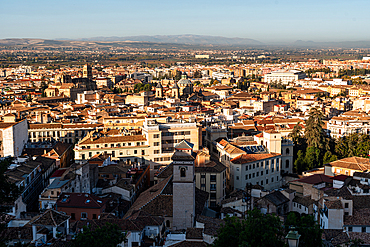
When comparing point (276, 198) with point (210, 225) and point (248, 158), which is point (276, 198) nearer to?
point (248, 158)

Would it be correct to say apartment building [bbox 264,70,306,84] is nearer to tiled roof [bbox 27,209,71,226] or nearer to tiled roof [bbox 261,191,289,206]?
tiled roof [bbox 261,191,289,206]

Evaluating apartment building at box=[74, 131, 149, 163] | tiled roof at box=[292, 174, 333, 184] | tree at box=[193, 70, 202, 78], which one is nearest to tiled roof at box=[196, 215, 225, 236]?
tiled roof at box=[292, 174, 333, 184]

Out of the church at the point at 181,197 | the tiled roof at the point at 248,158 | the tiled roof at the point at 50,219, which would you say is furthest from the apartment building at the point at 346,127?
the tiled roof at the point at 50,219

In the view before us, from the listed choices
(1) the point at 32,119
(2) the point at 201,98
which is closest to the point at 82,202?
(1) the point at 32,119

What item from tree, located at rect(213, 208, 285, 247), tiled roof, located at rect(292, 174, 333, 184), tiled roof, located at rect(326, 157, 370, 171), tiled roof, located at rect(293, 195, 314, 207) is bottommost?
tiled roof, located at rect(293, 195, 314, 207)

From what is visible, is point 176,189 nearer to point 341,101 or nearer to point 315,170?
point 315,170
